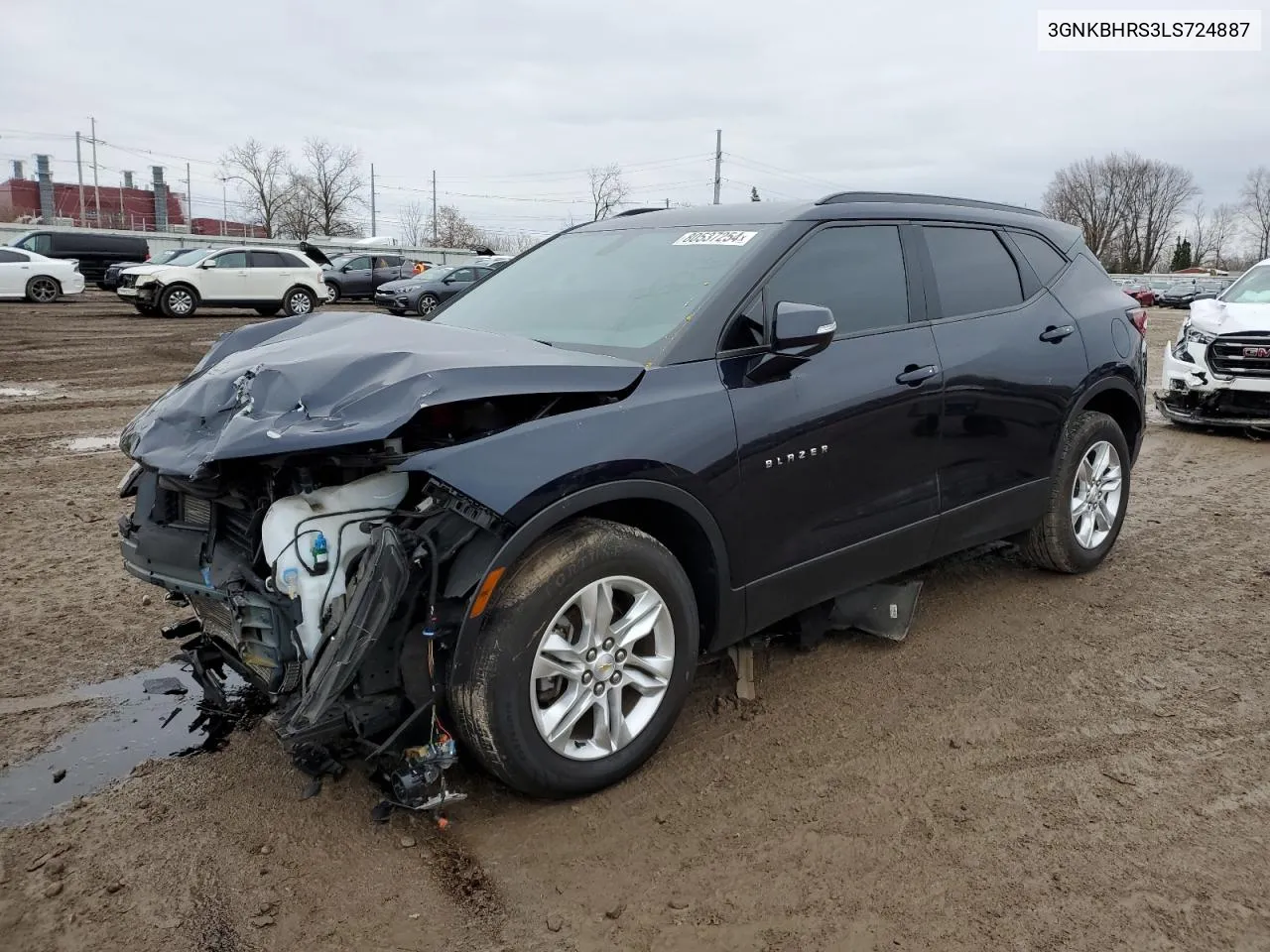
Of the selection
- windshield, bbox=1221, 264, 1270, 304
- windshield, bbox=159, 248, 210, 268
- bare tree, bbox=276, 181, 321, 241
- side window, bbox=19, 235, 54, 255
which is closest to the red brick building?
bare tree, bbox=276, 181, 321, 241

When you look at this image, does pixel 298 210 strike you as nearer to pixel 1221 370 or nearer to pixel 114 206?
pixel 114 206

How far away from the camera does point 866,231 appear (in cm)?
401

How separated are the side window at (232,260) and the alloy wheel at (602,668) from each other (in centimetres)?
2226

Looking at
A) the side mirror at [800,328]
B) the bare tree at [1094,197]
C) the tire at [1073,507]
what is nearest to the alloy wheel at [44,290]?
the tire at [1073,507]

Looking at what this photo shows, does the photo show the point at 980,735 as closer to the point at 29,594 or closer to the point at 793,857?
the point at 793,857

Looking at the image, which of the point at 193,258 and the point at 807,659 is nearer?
the point at 807,659

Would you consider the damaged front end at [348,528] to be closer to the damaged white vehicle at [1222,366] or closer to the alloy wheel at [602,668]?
the alloy wheel at [602,668]

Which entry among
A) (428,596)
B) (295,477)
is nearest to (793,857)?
(428,596)

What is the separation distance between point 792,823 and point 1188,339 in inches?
343

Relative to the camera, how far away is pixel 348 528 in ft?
9.51

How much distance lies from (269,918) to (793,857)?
1.45m

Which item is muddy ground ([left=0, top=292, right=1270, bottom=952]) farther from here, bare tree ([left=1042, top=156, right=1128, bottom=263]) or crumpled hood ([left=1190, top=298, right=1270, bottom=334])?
bare tree ([left=1042, top=156, right=1128, bottom=263])

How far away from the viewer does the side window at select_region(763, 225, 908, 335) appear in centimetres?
366

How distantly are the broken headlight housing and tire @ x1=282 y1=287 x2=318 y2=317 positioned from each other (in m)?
19.3
